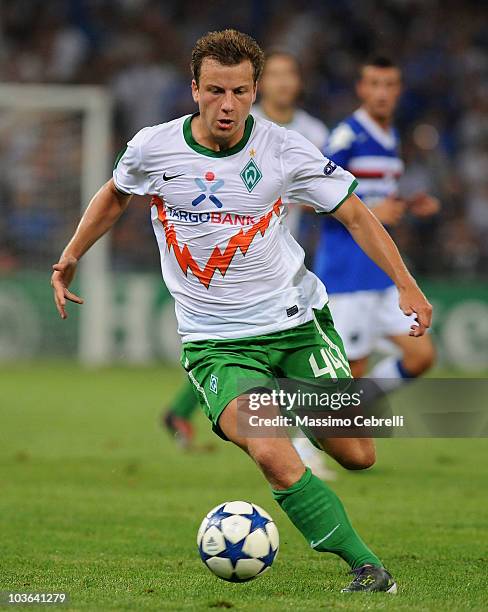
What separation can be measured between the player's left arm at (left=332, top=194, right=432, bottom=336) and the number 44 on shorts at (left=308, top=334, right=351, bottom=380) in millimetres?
440

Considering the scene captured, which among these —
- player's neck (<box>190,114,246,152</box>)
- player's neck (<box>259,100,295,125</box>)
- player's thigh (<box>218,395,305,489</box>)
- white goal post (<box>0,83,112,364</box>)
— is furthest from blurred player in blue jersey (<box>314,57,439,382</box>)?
white goal post (<box>0,83,112,364</box>)

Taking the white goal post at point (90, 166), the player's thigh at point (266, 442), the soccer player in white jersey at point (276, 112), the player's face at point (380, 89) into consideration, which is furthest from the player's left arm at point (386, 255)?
the white goal post at point (90, 166)

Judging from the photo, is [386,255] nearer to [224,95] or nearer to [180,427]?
[224,95]

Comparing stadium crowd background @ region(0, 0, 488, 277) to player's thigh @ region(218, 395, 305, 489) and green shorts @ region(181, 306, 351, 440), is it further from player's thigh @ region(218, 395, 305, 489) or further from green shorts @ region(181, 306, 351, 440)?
player's thigh @ region(218, 395, 305, 489)

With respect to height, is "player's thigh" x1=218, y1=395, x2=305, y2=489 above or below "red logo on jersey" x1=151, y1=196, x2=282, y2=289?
below

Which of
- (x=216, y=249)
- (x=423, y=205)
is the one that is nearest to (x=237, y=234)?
(x=216, y=249)

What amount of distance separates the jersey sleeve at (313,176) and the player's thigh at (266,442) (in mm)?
921

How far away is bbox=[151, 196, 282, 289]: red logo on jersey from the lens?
5293mm

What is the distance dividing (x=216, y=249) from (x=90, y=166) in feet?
41.3

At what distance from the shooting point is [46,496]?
762cm

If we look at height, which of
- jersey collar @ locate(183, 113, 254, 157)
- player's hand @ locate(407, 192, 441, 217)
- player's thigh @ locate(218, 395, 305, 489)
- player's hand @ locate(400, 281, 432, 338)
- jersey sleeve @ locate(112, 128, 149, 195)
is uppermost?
jersey collar @ locate(183, 113, 254, 157)

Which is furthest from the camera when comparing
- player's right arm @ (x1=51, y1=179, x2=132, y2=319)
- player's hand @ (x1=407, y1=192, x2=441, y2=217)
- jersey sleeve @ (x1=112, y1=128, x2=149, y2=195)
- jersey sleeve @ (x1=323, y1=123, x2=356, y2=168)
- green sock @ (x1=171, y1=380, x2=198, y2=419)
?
green sock @ (x1=171, y1=380, x2=198, y2=419)

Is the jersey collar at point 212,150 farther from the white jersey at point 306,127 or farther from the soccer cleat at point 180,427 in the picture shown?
the soccer cleat at point 180,427

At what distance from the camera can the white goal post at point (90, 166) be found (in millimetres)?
17125
